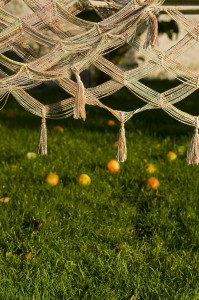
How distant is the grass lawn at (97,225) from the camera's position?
2.60 metres

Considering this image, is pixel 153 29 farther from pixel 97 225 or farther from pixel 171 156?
pixel 171 156

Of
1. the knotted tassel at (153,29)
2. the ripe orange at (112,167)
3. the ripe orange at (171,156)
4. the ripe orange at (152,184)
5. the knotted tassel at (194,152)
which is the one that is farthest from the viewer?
the ripe orange at (171,156)

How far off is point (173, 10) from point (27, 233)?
3.95 ft

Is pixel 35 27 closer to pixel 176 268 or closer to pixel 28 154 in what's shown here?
pixel 176 268

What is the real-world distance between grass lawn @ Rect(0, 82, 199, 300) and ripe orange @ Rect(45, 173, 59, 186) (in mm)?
58

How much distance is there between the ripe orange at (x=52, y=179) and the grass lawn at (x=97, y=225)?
0.19 ft

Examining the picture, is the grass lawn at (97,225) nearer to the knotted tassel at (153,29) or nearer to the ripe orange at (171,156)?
the ripe orange at (171,156)

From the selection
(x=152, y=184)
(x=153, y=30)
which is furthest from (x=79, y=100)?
(x=152, y=184)

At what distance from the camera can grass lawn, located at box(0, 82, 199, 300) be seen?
103 inches

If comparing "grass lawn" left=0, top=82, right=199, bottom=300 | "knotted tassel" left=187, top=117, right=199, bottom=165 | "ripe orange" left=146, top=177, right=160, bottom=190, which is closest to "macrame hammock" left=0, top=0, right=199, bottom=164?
"knotted tassel" left=187, top=117, right=199, bottom=165

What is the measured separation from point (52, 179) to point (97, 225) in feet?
2.01

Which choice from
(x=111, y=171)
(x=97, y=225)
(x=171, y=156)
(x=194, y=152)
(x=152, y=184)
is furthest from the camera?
(x=171, y=156)

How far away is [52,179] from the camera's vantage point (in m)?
3.73

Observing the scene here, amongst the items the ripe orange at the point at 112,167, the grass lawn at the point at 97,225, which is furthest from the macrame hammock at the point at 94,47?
the ripe orange at the point at 112,167
